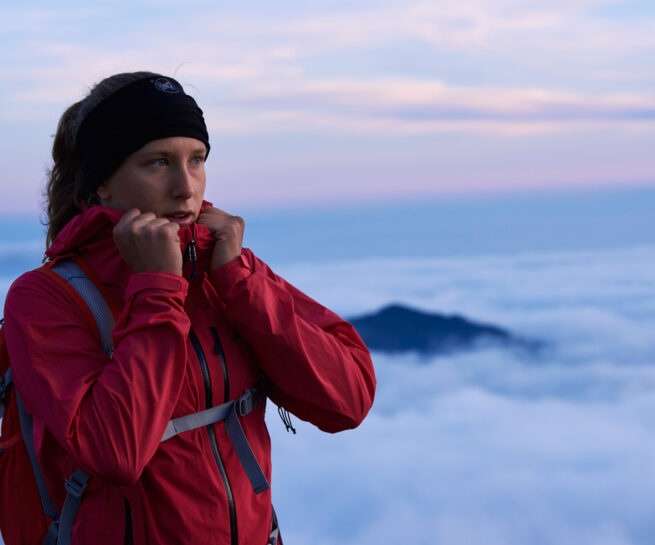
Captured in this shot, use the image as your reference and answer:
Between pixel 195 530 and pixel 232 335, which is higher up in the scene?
pixel 232 335

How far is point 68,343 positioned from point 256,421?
2.77 feet

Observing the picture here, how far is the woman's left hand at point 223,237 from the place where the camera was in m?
2.96

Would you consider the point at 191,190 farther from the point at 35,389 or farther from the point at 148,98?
the point at 35,389

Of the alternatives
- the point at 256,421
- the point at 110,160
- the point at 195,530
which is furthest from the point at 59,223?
the point at 195,530

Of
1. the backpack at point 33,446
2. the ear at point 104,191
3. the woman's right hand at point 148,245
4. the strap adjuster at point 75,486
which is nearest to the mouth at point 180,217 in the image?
the woman's right hand at point 148,245

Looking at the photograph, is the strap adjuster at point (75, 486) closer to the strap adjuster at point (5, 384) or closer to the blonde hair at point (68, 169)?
the strap adjuster at point (5, 384)

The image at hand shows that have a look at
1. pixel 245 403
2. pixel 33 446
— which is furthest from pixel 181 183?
pixel 33 446

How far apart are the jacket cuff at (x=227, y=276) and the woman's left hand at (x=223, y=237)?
0.08 feet

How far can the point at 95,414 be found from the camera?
2.52 metres

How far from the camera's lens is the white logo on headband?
2.99 metres

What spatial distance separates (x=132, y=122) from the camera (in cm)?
287

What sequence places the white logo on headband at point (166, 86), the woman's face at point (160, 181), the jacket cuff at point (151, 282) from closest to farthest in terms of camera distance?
the jacket cuff at point (151, 282) < the woman's face at point (160, 181) < the white logo on headband at point (166, 86)

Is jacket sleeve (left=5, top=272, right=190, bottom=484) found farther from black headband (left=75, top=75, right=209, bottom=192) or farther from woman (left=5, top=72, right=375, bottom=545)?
black headband (left=75, top=75, right=209, bottom=192)

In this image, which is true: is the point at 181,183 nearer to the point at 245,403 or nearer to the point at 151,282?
the point at 151,282
